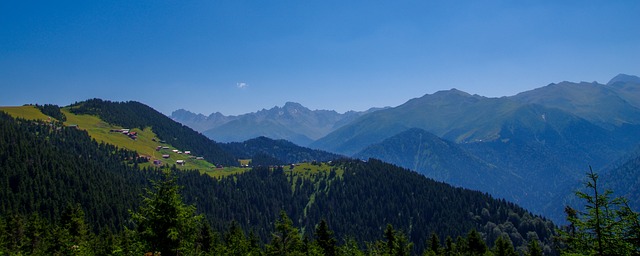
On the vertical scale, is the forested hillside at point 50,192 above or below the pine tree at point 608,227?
below

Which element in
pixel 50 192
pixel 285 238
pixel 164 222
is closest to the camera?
pixel 164 222

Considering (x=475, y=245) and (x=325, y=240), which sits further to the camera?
(x=475, y=245)

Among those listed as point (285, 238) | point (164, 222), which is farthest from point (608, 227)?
point (285, 238)

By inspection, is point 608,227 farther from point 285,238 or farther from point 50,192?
point 50,192

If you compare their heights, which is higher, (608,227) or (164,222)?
(608,227)

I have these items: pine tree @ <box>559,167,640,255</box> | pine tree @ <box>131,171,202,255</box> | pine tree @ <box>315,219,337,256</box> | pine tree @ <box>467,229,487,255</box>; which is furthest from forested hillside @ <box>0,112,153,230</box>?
pine tree @ <box>559,167,640,255</box>

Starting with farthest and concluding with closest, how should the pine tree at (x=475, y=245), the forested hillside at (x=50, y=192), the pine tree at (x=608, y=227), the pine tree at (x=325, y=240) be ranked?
the forested hillside at (x=50, y=192) < the pine tree at (x=475, y=245) < the pine tree at (x=325, y=240) < the pine tree at (x=608, y=227)

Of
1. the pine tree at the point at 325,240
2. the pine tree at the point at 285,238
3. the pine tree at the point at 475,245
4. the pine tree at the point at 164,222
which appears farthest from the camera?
the pine tree at the point at 475,245

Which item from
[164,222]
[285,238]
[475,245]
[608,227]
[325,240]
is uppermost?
[608,227]

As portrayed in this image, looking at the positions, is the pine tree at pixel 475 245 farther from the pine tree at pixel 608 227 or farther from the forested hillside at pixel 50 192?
the forested hillside at pixel 50 192

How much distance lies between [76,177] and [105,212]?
3267cm

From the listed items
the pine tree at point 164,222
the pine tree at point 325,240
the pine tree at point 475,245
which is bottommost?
the pine tree at point 475,245

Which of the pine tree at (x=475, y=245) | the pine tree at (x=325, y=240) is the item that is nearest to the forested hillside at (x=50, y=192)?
the pine tree at (x=325, y=240)

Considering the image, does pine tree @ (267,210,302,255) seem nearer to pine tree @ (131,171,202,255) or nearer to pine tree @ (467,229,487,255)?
pine tree @ (131,171,202,255)
